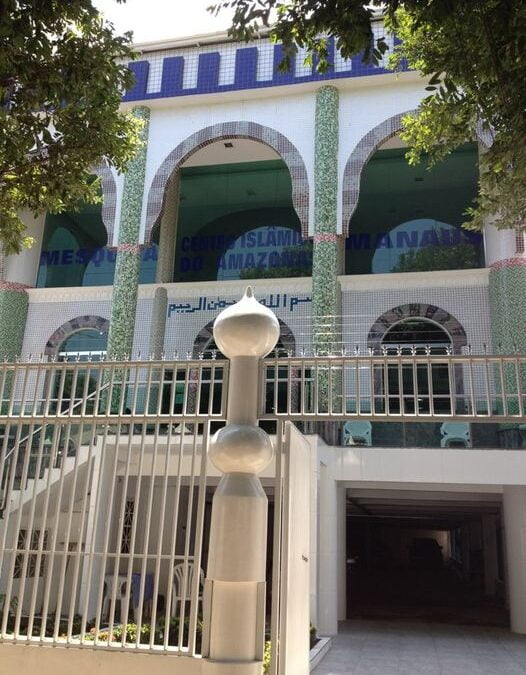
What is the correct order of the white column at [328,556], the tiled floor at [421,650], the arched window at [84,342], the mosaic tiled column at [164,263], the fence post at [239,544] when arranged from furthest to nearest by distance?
the arched window at [84,342]
the mosaic tiled column at [164,263]
the white column at [328,556]
the tiled floor at [421,650]
the fence post at [239,544]

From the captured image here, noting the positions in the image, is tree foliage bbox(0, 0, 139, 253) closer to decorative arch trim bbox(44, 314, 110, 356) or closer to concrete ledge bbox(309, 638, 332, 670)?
A: concrete ledge bbox(309, 638, 332, 670)

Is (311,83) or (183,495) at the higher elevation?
(311,83)

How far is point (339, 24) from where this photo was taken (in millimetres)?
3109

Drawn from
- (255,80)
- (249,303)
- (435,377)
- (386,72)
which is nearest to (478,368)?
(435,377)

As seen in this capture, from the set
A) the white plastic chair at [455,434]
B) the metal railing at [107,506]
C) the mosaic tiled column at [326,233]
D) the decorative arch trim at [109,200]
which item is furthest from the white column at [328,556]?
the decorative arch trim at [109,200]

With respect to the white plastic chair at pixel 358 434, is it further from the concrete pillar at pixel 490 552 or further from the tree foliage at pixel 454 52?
the concrete pillar at pixel 490 552

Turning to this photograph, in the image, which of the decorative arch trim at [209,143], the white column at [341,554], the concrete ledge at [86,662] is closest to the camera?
the concrete ledge at [86,662]

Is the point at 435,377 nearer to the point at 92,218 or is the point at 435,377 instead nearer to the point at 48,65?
the point at 92,218

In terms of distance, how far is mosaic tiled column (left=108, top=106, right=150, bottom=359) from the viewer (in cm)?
1107

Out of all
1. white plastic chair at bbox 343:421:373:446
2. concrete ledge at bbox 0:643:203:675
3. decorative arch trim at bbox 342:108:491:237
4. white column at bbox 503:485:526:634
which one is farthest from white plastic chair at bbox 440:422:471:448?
concrete ledge at bbox 0:643:203:675

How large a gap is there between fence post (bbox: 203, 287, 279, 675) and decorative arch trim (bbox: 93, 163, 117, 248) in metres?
8.83

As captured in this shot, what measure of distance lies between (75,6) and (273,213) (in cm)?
1050

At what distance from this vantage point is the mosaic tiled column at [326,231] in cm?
1030

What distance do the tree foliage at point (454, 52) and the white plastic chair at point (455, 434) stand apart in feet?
15.4
